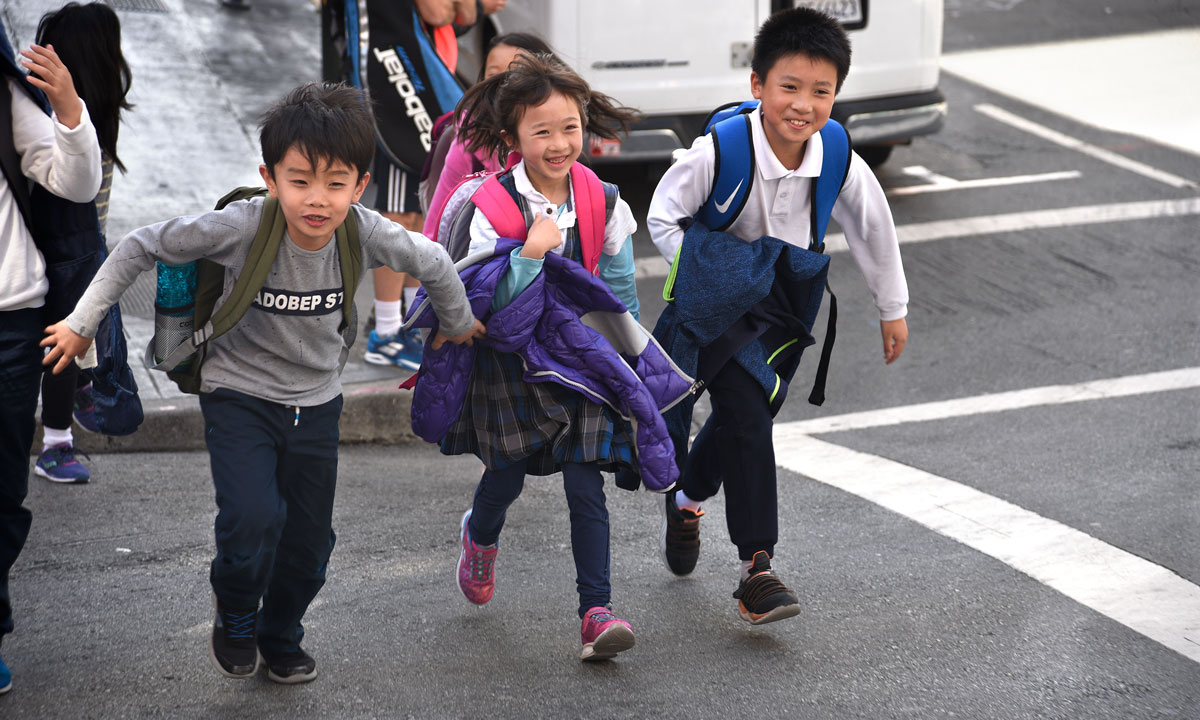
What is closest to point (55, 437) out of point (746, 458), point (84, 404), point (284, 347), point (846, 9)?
point (84, 404)

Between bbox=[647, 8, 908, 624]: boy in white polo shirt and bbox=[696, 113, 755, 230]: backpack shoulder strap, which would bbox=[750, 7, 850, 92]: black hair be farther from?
bbox=[696, 113, 755, 230]: backpack shoulder strap

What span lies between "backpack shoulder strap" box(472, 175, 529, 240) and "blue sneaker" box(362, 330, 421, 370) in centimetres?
265

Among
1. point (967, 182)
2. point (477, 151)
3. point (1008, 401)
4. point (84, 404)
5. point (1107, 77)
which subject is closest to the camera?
point (477, 151)

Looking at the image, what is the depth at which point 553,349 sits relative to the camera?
380cm

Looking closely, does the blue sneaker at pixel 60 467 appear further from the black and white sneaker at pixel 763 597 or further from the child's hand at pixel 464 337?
the black and white sneaker at pixel 763 597

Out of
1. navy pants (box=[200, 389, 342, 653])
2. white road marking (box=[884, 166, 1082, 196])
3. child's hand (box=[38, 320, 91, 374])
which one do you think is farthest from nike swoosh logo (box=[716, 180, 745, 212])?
white road marking (box=[884, 166, 1082, 196])

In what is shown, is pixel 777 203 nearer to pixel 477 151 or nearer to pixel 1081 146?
pixel 477 151

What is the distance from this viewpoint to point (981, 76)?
13164 mm

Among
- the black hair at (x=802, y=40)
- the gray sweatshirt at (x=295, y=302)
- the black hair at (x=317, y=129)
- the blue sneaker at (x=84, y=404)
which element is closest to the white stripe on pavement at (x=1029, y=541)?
the black hair at (x=802, y=40)

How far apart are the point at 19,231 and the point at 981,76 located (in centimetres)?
1125

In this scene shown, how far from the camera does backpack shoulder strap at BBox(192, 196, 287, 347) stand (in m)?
3.31

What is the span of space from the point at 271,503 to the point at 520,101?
134 cm

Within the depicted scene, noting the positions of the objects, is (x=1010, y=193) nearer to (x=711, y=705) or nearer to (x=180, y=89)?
(x=180, y=89)

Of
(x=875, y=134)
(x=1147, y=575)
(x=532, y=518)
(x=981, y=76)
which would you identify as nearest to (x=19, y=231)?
(x=532, y=518)
